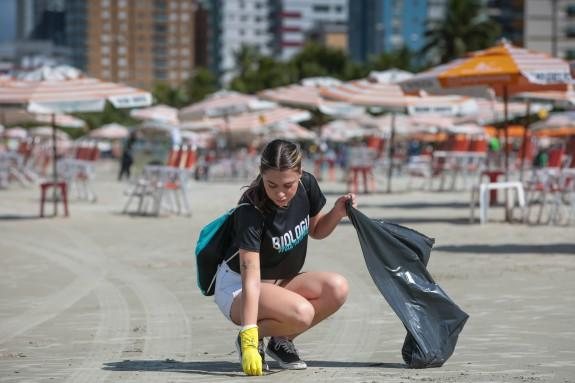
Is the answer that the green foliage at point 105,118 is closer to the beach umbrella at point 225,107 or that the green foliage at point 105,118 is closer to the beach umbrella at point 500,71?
the beach umbrella at point 225,107

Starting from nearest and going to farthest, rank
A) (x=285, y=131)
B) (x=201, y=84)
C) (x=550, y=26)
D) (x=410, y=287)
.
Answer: (x=410, y=287) → (x=285, y=131) → (x=201, y=84) → (x=550, y=26)

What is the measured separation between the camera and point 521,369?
6613mm

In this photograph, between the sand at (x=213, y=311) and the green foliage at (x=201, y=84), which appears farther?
the green foliage at (x=201, y=84)

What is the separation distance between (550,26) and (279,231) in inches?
5678

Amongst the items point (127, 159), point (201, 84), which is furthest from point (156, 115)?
point (201, 84)

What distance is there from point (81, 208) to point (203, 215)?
307cm

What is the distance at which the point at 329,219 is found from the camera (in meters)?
6.66

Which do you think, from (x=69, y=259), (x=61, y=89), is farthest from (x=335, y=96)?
(x=69, y=259)

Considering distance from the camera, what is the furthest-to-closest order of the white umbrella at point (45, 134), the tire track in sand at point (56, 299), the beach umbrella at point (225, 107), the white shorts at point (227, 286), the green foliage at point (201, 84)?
the green foliage at point (201, 84) → the white umbrella at point (45, 134) → the beach umbrella at point (225, 107) → the tire track in sand at point (56, 299) → the white shorts at point (227, 286)

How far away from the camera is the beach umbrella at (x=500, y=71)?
17531mm

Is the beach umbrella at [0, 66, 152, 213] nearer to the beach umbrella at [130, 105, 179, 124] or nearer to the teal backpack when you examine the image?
the teal backpack

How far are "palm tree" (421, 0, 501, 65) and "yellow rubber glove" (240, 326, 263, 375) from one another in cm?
9659

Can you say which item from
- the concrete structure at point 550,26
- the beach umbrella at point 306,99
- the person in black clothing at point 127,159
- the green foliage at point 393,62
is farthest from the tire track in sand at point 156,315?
the concrete structure at point 550,26

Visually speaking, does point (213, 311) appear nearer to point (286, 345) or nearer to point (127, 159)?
point (286, 345)
